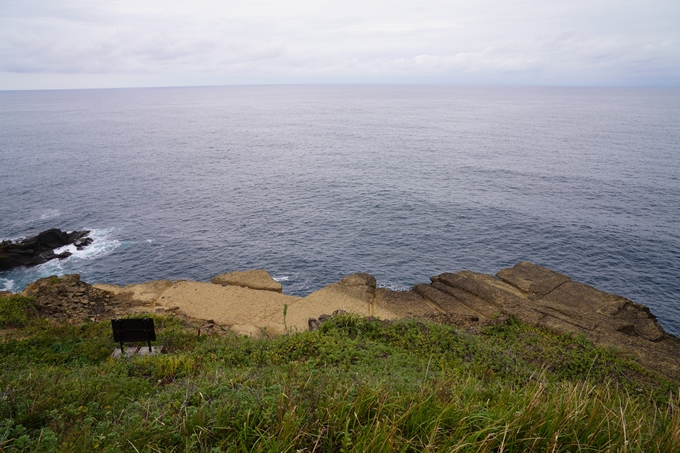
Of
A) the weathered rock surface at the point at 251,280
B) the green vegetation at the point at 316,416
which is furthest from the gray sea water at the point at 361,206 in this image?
the green vegetation at the point at 316,416

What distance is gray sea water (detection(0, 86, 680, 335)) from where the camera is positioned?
3700 centimetres

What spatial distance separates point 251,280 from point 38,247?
2319 centimetres

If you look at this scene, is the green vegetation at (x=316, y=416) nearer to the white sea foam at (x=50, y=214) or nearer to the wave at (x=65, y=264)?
the wave at (x=65, y=264)

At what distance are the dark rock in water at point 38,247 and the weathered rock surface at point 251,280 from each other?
718 inches

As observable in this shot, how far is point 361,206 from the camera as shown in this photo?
5191 centimetres

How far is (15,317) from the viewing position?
67.4ft

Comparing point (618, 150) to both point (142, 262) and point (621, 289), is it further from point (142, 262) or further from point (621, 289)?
point (142, 262)

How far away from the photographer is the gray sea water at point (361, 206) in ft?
121

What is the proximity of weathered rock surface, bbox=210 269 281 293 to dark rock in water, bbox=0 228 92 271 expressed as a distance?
718 inches

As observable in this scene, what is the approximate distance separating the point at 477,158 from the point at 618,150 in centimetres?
2627

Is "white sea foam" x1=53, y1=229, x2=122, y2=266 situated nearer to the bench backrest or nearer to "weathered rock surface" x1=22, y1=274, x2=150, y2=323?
"weathered rock surface" x1=22, y1=274, x2=150, y2=323

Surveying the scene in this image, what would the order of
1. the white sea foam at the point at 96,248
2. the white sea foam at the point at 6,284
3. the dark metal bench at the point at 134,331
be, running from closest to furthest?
the dark metal bench at the point at 134,331
the white sea foam at the point at 6,284
the white sea foam at the point at 96,248

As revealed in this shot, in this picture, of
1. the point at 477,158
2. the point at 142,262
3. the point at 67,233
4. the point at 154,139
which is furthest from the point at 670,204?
the point at 154,139

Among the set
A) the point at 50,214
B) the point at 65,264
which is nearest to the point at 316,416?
the point at 65,264
